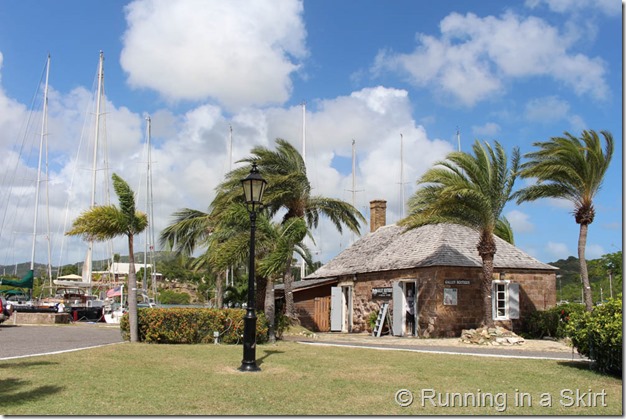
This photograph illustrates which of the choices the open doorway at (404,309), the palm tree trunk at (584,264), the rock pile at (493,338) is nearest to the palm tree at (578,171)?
the palm tree trunk at (584,264)

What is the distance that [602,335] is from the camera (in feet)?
35.1

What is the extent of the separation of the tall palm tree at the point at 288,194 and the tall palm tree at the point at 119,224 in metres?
5.73

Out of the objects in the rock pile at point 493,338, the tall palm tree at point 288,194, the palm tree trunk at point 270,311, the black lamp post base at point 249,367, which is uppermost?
the tall palm tree at point 288,194

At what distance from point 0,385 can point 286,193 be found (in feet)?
45.3

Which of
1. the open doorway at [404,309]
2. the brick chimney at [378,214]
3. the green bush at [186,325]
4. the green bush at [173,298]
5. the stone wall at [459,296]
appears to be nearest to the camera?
the green bush at [186,325]

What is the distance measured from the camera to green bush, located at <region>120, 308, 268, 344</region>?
1623 cm

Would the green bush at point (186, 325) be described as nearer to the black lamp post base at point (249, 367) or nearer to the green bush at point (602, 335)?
the black lamp post base at point (249, 367)

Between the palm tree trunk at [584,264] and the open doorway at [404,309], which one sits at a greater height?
the palm tree trunk at [584,264]

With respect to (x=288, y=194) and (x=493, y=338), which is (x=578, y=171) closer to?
(x=493, y=338)

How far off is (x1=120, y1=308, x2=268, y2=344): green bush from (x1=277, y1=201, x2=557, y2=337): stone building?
741 centimetres

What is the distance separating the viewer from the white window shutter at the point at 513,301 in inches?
870

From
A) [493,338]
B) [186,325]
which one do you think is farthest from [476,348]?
[186,325]

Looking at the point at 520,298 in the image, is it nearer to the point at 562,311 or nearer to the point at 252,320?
the point at 562,311

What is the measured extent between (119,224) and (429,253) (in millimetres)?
11894
